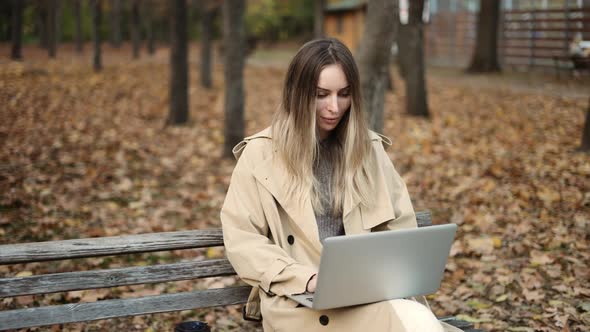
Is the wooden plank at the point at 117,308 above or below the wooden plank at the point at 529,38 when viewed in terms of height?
below

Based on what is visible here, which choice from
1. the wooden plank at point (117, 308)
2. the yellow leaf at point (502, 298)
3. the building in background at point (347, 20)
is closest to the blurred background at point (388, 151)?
the yellow leaf at point (502, 298)

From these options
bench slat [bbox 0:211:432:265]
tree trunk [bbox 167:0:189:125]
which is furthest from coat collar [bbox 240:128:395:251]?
tree trunk [bbox 167:0:189:125]

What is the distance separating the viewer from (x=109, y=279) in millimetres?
3732

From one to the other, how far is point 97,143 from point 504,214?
717 cm

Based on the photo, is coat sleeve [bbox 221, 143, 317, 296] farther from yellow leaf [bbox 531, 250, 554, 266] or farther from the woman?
yellow leaf [bbox 531, 250, 554, 266]

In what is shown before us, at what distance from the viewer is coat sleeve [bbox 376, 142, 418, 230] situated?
12.1 ft

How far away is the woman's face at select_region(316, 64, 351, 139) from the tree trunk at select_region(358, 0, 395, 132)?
467 centimetres

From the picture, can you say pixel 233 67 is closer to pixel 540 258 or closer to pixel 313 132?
pixel 540 258

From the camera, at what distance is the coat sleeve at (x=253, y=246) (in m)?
3.28

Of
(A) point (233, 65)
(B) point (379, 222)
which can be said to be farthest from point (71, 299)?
(A) point (233, 65)

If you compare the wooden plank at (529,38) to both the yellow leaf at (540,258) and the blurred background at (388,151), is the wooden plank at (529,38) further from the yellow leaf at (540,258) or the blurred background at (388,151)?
the yellow leaf at (540,258)

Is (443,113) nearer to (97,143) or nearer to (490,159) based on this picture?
(490,159)

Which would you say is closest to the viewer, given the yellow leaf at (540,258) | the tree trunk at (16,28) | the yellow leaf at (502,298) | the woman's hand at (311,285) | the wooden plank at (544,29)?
the woman's hand at (311,285)

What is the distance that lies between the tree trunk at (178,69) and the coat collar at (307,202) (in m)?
11.1
